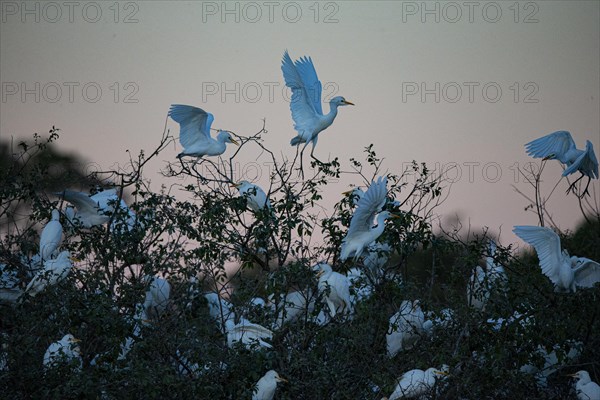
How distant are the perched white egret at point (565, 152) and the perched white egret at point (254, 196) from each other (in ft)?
7.54

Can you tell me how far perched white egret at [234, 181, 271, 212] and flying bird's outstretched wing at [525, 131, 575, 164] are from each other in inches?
91.7

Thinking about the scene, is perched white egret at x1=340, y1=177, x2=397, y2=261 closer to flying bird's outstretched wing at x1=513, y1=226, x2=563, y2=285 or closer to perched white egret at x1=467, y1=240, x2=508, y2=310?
perched white egret at x1=467, y1=240, x2=508, y2=310

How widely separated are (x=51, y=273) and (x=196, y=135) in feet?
7.14

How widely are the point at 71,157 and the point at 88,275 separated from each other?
27.0ft

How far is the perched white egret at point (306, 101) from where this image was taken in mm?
6938

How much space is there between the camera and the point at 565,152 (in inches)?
285

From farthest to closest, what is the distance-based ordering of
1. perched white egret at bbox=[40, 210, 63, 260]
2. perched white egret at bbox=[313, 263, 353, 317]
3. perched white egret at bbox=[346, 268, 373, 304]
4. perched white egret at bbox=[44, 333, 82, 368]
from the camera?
1. perched white egret at bbox=[40, 210, 63, 260]
2. perched white egret at bbox=[346, 268, 373, 304]
3. perched white egret at bbox=[313, 263, 353, 317]
4. perched white egret at bbox=[44, 333, 82, 368]

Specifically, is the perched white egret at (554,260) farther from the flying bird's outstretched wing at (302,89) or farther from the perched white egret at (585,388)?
the flying bird's outstretched wing at (302,89)

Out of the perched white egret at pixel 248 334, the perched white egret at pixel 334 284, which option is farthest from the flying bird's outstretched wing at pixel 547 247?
the perched white egret at pixel 248 334

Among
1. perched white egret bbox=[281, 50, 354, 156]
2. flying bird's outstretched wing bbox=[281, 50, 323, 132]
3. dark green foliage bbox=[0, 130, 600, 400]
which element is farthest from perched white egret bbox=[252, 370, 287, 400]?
flying bird's outstretched wing bbox=[281, 50, 323, 132]

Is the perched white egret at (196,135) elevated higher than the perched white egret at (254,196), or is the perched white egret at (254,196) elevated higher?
the perched white egret at (196,135)

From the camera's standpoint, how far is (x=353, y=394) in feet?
15.3

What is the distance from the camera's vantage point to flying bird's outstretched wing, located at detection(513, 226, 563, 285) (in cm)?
571

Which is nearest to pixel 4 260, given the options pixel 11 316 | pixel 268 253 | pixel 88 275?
pixel 11 316
